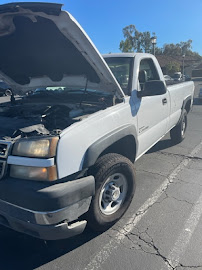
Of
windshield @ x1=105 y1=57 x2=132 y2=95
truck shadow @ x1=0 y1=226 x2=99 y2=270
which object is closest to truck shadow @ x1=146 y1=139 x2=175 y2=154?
windshield @ x1=105 y1=57 x2=132 y2=95

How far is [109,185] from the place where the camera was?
2.83m

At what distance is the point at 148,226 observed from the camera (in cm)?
290

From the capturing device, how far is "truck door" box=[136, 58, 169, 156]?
349cm

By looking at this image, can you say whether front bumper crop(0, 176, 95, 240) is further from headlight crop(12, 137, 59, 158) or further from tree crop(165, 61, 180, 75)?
tree crop(165, 61, 180, 75)

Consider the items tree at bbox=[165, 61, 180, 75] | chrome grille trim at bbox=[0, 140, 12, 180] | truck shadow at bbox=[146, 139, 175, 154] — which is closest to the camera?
chrome grille trim at bbox=[0, 140, 12, 180]

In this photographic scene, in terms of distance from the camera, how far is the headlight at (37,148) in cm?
207

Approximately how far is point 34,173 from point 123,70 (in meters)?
2.21

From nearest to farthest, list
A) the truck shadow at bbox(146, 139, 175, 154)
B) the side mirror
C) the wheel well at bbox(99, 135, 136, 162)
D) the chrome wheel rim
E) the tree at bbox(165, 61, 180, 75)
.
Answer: the chrome wheel rim → the wheel well at bbox(99, 135, 136, 162) → the side mirror → the truck shadow at bbox(146, 139, 175, 154) → the tree at bbox(165, 61, 180, 75)

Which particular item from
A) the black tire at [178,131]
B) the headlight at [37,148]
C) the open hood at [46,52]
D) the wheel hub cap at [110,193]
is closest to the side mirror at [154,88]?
the open hood at [46,52]

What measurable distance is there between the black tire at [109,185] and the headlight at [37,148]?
609 millimetres

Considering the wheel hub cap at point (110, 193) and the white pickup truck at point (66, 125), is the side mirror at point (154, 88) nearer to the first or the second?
the white pickup truck at point (66, 125)

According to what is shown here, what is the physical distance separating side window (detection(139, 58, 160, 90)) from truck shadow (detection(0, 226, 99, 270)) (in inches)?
90.0

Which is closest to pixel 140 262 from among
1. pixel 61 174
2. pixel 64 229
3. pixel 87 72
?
pixel 64 229

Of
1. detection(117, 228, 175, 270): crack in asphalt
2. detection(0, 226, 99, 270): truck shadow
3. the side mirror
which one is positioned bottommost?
detection(0, 226, 99, 270): truck shadow
